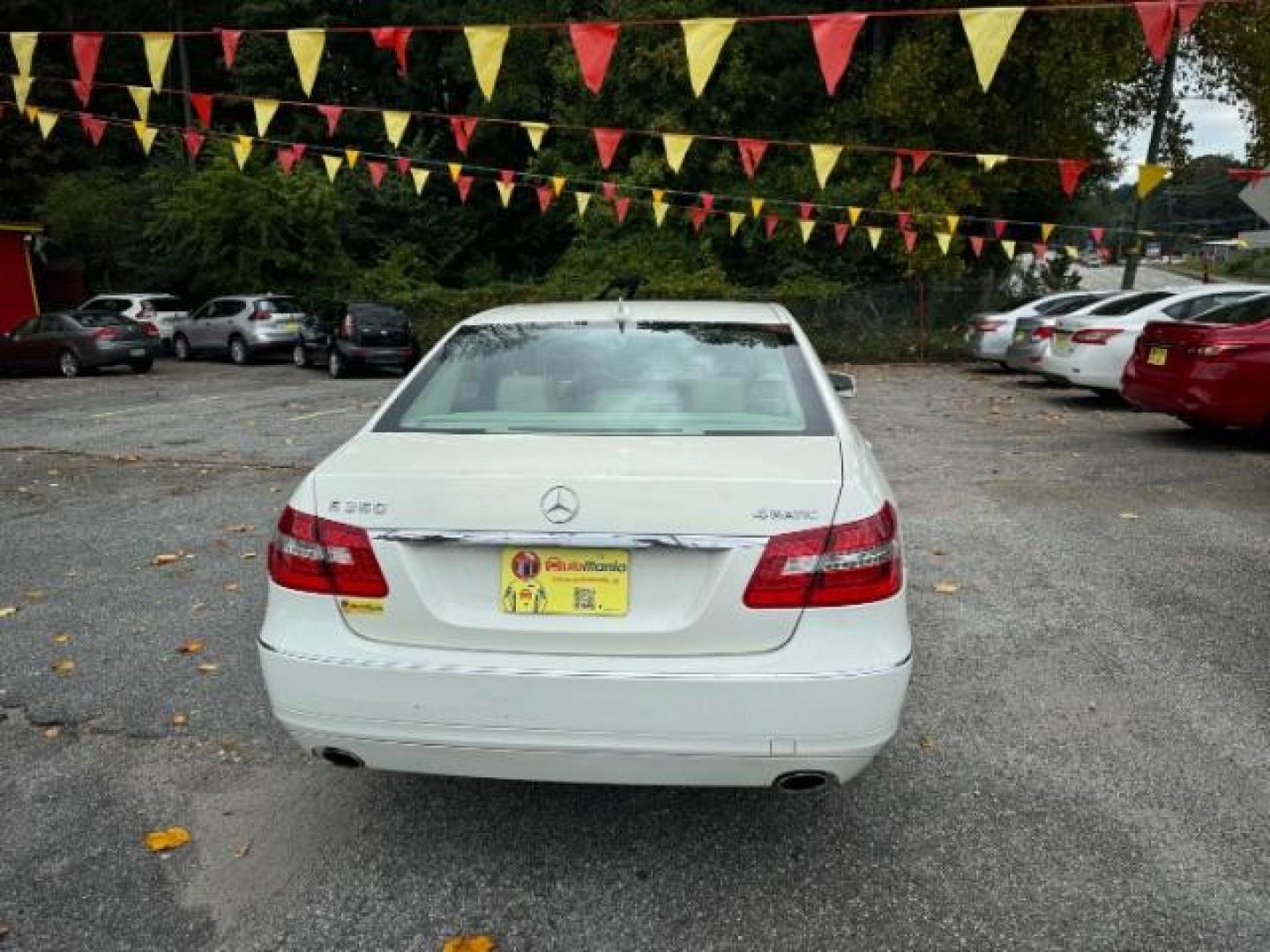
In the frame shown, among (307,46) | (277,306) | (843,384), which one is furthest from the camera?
(277,306)

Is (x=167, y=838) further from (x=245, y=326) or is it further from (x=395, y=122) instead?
(x=245, y=326)

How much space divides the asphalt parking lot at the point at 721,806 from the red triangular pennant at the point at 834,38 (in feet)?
14.6

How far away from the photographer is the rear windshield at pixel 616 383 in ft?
9.61

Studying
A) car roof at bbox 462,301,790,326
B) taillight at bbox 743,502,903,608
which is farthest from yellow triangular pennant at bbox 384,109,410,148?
taillight at bbox 743,502,903,608

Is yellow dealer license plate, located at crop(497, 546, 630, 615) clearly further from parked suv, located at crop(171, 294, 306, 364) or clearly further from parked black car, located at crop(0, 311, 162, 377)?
parked suv, located at crop(171, 294, 306, 364)

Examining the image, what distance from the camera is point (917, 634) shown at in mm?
4355

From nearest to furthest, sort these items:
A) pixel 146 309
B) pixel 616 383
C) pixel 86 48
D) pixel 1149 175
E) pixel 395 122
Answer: pixel 616 383
pixel 86 48
pixel 395 122
pixel 1149 175
pixel 146 309

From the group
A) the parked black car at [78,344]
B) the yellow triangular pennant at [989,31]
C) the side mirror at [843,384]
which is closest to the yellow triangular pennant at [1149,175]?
the yellow triangular pennant at [989,31]

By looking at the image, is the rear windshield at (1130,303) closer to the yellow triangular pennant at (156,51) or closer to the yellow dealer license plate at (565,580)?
the yellow triangular pennant at (156,51)

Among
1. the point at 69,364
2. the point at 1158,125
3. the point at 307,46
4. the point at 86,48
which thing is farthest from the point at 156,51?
the point at 1158,125

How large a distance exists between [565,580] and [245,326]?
21.1 metres

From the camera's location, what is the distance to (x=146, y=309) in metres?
24.0

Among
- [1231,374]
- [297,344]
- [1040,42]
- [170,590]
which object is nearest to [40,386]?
[297,344]

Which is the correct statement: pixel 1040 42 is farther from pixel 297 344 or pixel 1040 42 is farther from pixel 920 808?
pixel 920 808
